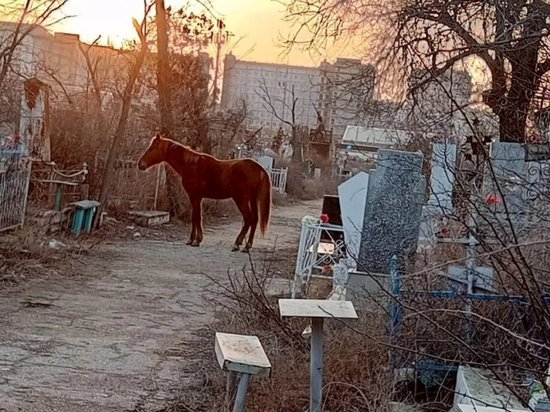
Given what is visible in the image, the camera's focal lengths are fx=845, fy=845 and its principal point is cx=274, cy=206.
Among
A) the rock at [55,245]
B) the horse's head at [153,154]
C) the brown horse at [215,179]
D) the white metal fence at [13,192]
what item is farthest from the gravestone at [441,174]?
the horse's head at [153,154]

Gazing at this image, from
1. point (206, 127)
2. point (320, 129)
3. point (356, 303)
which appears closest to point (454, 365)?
point (356, 303)

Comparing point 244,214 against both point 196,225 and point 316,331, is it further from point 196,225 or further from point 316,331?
point 316,331

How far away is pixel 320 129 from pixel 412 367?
4075cm

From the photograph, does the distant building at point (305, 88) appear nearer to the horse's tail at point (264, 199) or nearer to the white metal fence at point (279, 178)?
the horse's tail at point (264, 199)

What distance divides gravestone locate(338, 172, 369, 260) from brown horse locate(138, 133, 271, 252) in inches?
243

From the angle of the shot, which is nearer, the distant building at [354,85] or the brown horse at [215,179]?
the distant building at [354,85]

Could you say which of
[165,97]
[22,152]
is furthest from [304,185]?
[22,152]

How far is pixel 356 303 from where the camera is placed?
7.04 meters

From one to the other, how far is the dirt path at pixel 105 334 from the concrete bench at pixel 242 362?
4.18 feet

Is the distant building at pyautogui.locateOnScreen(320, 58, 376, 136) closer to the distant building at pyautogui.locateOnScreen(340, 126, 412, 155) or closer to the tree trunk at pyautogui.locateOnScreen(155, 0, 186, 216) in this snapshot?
the distant building at pyautogui.locateOnScreen(340, 126, 412, 155)

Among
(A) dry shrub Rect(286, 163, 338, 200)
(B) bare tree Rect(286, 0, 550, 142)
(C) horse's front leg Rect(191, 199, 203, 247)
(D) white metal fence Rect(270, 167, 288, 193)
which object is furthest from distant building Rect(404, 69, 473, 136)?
(A) dry shrub Rect(286, 163, 338, 200)

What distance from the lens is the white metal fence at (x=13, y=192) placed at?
12.7 meters

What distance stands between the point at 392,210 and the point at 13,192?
22.9ft

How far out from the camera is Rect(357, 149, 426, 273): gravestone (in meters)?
8.35
